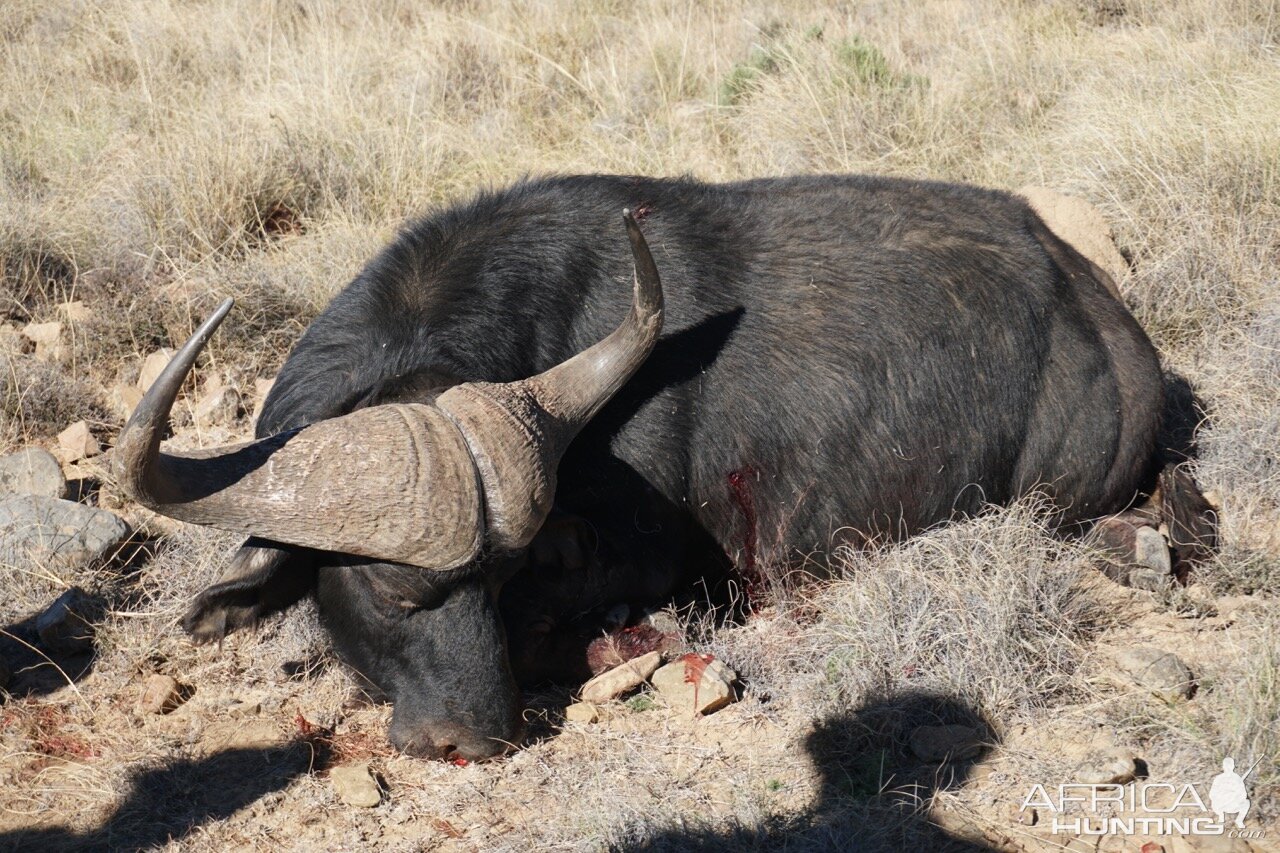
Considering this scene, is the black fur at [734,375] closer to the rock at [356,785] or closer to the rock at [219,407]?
the rock at [356,785]

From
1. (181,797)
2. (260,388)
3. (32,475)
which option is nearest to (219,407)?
(260,388)

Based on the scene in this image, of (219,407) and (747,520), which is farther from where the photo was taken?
(219,407)

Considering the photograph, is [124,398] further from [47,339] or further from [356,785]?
[356,785]

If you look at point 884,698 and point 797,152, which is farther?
point 797,152

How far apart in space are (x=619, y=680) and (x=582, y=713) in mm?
176

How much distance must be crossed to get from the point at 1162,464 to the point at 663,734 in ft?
8.79

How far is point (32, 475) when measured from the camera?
223 inches

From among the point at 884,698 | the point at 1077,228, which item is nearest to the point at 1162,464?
the point at 1077,228

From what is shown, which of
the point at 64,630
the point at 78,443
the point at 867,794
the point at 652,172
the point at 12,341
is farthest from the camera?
the point at 652,172

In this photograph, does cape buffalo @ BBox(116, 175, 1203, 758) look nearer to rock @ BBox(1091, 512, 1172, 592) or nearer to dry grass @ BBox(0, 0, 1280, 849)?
rock @ BBox(1091, 512, 1172, 592)

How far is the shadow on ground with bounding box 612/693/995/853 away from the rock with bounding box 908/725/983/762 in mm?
22

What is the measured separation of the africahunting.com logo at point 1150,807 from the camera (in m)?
3.42

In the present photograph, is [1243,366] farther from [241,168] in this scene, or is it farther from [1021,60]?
[241,168]

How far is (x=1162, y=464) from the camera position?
211 inches
